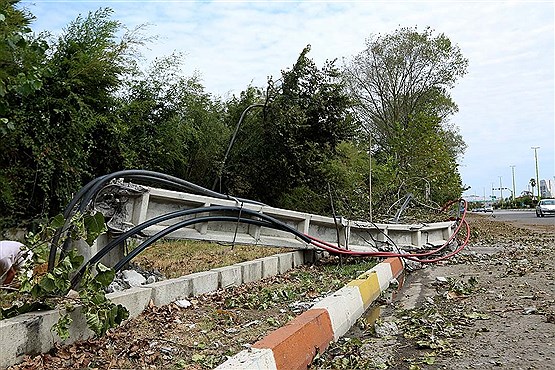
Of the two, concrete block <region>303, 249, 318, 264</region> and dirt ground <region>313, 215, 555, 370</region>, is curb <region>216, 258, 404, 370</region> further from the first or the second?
concrete block <region>303, 249, 318, 264</region>

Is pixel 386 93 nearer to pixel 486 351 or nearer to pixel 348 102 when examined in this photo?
pixel 348 102

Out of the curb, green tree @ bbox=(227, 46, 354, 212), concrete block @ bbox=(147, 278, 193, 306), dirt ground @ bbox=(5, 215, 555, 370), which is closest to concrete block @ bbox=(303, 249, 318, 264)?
dirt ground @ bbox=(5, 215, 555, 370)

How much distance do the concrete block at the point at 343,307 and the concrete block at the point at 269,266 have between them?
1.55m

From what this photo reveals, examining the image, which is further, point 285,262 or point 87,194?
point 285,262

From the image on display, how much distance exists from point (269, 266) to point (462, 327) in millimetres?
2806

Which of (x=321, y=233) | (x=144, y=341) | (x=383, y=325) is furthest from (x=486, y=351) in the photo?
(x=321, y=233)

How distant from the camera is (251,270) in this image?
22.1 feet

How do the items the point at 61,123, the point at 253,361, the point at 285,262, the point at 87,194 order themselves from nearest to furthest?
the point at 253,361 → the point at 87,194 → the point at 285,262 → the point at 61,123

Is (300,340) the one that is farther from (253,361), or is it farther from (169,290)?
(169,290)

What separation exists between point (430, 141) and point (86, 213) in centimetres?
1569

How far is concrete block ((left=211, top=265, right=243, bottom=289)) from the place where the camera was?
607cm

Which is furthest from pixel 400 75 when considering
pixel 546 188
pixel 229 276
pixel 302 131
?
pixel 546 188

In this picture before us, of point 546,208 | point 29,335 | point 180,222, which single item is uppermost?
point 546,208

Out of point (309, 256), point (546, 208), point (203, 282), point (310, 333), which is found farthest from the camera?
point (546, 208)
